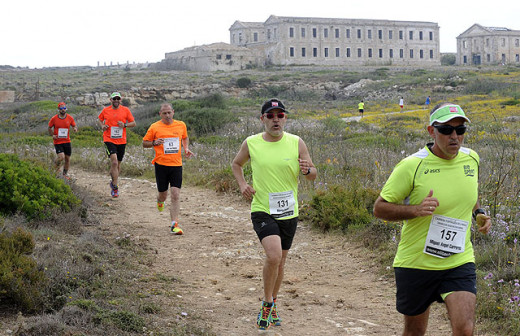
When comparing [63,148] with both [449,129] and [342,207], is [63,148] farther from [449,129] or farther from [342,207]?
[449,129]

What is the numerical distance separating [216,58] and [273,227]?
264ft

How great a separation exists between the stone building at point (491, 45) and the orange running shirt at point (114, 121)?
102 metres

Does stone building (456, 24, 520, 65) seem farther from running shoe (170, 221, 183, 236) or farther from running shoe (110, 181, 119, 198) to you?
running shoe (170, 221, 183, 236)

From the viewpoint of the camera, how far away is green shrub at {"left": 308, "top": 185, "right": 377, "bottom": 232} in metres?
9.83

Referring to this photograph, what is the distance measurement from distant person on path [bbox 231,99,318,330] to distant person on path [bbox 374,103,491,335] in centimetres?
173

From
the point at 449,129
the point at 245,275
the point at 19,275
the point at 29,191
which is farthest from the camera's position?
the point at 29,191

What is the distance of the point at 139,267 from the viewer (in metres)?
7.95

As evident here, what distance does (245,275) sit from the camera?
8.00m

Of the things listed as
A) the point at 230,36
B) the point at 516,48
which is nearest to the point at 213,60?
the point at 230,36

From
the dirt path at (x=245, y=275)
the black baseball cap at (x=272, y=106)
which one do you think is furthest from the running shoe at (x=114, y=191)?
the black baseball cap at (x=272, y=106)

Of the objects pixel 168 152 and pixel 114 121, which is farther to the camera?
pixel 114 121

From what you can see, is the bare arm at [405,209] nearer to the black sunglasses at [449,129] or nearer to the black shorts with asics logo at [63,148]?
the black sunglasses at [449,129]

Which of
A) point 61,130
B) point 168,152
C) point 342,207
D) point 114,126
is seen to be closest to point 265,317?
point 342,207

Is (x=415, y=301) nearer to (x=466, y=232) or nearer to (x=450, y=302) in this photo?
(x=450, y=302)
